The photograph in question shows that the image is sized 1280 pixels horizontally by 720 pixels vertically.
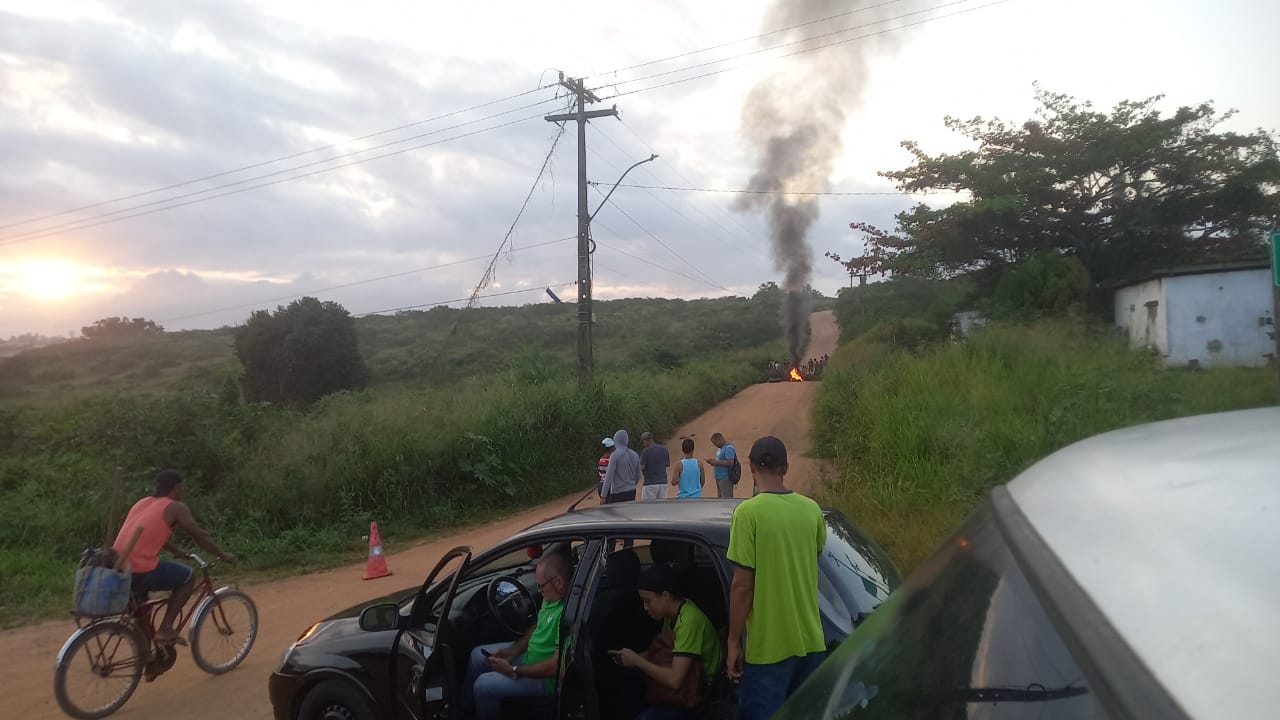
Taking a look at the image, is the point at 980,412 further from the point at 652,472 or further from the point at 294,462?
the point at 294,462

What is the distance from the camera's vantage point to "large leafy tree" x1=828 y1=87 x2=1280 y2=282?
66.6 feet

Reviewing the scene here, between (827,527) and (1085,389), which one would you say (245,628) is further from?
(1085,389)

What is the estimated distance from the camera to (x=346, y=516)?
13.5m

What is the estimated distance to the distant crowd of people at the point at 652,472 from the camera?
1073 centimetres

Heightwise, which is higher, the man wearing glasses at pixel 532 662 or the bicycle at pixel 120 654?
the man wearing glasses at pixel 532 662

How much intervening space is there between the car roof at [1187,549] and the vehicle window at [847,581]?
7.70 ft

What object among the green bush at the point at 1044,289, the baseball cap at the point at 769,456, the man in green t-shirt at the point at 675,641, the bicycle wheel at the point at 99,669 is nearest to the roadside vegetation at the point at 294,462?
the bicycle wheel at the point at 99,669

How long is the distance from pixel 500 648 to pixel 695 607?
4.01ft

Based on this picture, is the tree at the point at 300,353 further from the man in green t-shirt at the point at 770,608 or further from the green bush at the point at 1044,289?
the man in green t-shirt at the point at 770,608

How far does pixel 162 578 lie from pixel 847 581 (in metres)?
5.56

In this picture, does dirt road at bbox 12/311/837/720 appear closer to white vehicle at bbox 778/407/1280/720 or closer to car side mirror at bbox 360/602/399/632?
car side mirror at bbox 360/602/399/632

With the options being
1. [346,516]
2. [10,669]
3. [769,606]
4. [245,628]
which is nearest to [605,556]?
[769,606]

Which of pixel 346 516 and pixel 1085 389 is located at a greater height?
pixel 1085 389

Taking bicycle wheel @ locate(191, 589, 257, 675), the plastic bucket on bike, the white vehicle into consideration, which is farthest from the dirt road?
the white vehicle
